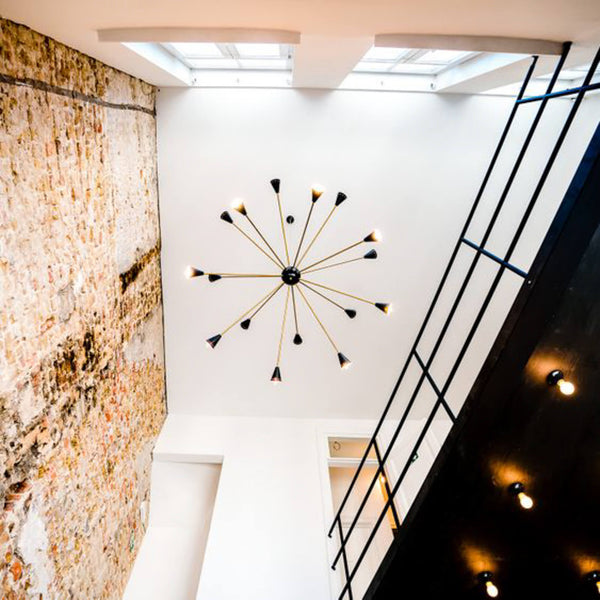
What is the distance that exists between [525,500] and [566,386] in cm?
69

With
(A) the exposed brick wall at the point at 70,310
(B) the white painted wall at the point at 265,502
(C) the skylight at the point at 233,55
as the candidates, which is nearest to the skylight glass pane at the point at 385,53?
(C) the skylight at the point at 233,55

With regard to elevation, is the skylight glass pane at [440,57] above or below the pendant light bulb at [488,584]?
above

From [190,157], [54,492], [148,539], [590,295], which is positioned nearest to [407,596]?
[590,295]

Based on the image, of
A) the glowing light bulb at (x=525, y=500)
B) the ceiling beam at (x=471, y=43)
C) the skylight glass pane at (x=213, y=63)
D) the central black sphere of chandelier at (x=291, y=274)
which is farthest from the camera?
the skylight glass pane at (x=213, y=63)

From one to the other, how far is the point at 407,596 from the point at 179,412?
3559 mm

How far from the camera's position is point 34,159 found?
231 cm

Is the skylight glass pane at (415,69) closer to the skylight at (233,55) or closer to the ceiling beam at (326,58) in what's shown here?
the ceiling beam at (326,58)

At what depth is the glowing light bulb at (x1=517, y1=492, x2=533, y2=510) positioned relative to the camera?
7.03 feet

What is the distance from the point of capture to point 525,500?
2160 mm

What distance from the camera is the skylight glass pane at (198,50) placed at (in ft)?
11.0

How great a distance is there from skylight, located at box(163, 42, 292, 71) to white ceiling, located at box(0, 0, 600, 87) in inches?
46.7

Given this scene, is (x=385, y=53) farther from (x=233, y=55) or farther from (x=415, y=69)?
(x=233, y=55)

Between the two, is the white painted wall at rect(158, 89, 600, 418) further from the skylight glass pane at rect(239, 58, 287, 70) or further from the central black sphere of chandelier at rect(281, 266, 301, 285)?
the central black sphere of chandelier at rect(281, 266, 301, 285)

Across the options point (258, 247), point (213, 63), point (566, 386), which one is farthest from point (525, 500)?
point (213, 63)
